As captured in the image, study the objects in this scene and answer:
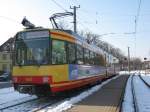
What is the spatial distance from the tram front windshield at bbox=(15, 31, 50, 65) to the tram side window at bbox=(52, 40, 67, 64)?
0.33m

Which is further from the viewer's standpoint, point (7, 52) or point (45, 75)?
point (7, 52)

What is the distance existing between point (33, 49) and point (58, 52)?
1.15 meters

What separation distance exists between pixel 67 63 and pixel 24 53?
2.07 metres

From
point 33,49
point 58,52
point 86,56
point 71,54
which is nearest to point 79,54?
point 71,54

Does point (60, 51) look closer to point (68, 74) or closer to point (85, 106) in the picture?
point (68, 74)

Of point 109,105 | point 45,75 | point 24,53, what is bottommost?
point 109,105

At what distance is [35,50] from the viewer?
15.8m

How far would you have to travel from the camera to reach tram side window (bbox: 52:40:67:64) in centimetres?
1576

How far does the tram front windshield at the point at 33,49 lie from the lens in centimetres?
1560

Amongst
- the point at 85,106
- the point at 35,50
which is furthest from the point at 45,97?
the point at 85,106

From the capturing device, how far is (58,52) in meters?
16.1

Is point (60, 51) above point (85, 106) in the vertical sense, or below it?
above

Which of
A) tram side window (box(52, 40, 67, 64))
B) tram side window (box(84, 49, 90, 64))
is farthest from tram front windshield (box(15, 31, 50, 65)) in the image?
tram side window (box(84, 49, 90, 64))

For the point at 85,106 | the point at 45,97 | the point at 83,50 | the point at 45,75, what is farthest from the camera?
the point at 83,50
